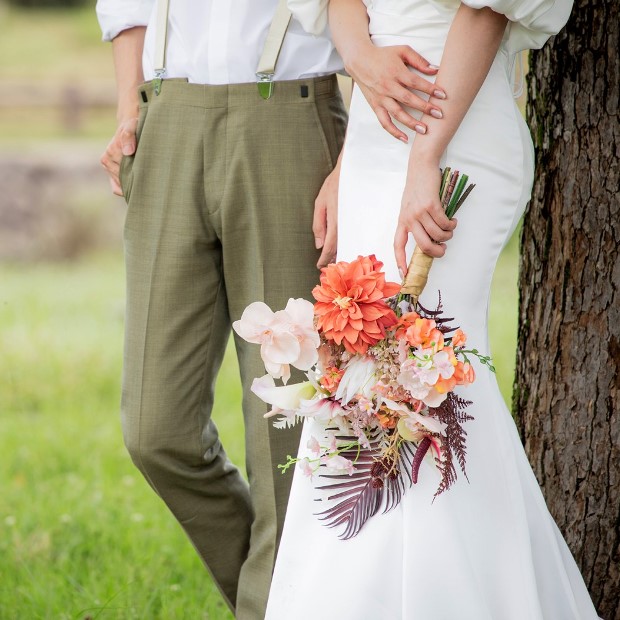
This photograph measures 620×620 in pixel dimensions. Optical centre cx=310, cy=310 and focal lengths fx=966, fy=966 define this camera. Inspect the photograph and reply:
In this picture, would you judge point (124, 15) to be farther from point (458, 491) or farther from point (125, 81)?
point (458, 491)

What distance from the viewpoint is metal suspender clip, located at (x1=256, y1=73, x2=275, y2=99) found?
2164 millimetres

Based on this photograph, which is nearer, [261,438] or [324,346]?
[324,346]

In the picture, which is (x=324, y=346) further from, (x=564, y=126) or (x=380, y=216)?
(x=564, y=126)

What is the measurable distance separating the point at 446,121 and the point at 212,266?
2.54ft

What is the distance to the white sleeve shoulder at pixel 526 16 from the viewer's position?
1.68 metres

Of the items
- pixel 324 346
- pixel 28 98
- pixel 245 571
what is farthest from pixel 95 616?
pixel 28 98

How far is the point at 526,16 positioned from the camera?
67.6 inches

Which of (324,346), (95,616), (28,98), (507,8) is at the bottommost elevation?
(28,98)

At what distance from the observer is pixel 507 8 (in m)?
1.68

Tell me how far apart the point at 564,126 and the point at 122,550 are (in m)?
1.96

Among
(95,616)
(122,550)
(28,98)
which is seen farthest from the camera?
(28,98)

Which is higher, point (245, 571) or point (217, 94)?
point (217, 94)

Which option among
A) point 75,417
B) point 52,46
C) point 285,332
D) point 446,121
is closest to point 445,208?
point 446,121

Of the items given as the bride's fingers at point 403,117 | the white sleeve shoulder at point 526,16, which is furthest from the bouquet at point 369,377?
the white sleeve shoulder at point 526,16
